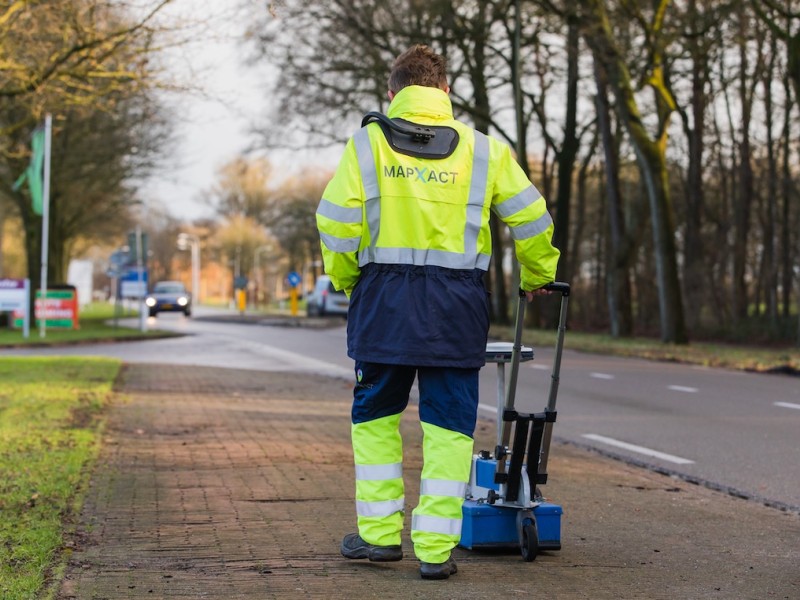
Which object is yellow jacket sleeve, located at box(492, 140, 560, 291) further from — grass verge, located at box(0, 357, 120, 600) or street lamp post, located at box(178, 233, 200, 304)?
street lamp post, located at box(178, 233, 200, 304)

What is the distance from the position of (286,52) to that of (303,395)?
63.2ft

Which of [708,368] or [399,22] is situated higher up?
[399,22]

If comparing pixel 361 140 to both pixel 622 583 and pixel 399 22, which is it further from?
pixel 399 22

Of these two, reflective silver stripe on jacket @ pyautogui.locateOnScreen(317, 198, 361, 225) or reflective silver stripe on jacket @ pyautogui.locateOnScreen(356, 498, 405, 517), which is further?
reflective silver stripe on jacket @ pyautogui.locateOnScreen(356, 498, 405, 517)

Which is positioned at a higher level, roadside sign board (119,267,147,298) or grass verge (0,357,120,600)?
roadside sign board (119,267,147,298)

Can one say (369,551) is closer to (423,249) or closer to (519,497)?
(519,497)

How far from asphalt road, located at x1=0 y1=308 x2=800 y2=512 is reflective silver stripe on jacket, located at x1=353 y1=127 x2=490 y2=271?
317 cm

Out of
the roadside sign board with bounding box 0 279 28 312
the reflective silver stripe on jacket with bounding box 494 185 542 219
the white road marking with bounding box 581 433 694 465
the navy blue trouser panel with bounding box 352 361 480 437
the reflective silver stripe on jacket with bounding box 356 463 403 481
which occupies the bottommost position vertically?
the white road marking with bounding box 581 433 694 465

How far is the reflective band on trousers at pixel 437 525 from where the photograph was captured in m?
4.40

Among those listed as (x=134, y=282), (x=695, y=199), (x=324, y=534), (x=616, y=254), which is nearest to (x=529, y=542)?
(x=324, y=534)

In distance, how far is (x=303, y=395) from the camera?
44.3 feet

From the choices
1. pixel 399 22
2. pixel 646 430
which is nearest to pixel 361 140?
pixel 646 430

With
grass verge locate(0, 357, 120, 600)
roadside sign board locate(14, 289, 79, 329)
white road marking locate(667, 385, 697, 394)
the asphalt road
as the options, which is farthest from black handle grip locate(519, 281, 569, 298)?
roadside sign board locate(14, 289, 79, 329)

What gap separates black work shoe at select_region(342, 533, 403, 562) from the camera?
181 inches
